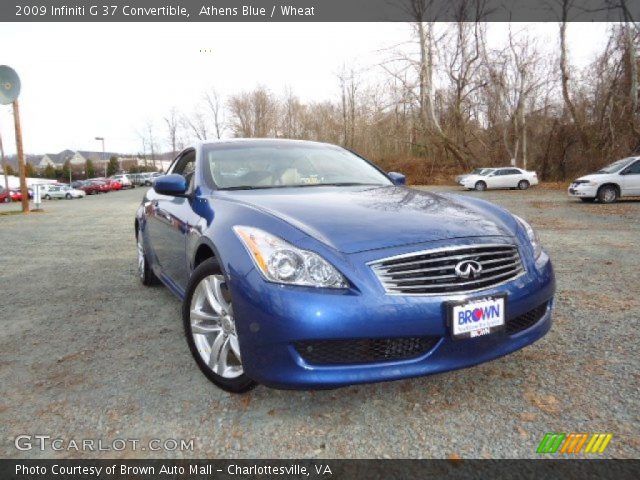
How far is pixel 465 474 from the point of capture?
5.43 ft

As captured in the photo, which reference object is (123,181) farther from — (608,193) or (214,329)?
(214,329)

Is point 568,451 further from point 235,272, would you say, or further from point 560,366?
point 235,272

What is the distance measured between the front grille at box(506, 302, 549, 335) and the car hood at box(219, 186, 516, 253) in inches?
16.8

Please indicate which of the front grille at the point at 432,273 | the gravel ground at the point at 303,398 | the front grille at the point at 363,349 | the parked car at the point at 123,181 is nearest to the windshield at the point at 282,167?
the gravel ground at the point at 303,398

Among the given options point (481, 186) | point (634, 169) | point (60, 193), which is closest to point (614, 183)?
point (634, 169)

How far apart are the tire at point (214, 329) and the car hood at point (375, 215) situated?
0.48 metres

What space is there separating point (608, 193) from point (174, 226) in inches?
596

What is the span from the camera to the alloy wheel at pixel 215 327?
2.21 m

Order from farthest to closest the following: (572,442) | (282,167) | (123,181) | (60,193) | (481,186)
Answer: (123,181) → (60,193) → (481,186) → (282,167) → (572,442)

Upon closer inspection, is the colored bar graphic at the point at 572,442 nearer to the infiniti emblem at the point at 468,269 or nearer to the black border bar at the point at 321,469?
the black border bar at the point at 321,469

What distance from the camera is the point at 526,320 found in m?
2.21

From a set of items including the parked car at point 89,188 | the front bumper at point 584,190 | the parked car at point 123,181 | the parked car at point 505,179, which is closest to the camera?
the front bumper at point 584,190

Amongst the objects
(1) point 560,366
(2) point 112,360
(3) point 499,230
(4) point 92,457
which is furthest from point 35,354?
(1) point 560,366

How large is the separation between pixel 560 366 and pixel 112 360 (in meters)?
2.73
